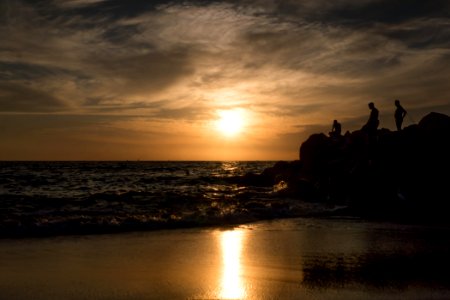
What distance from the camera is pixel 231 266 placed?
354 inches

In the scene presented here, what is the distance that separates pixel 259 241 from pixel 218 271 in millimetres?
3597

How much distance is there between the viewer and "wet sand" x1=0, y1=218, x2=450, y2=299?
23.8ft

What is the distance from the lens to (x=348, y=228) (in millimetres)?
14375

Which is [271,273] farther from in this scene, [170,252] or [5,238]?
[5,238]

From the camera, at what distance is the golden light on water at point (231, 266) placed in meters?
7.14

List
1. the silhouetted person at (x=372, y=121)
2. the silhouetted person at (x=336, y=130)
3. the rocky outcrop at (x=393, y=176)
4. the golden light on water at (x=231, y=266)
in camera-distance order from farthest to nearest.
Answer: the silhouetted person at (x=336, y=130) → the silhouetted person at (x=372, y=121) → the rocky outcrop at (x=393, y=176) → the golden light on water at (x=231, y=266)

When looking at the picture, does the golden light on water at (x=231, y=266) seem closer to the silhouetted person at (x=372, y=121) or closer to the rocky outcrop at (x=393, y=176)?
the rocky outcrop at (x=393, y=176)

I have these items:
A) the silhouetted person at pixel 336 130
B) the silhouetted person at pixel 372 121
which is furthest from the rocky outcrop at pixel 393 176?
the silhouetted person at pixel 336 130

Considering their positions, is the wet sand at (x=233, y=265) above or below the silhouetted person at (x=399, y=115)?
below

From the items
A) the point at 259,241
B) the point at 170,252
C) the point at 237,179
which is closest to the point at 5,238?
the point at 170,252

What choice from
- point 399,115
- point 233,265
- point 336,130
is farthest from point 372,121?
point 233,265

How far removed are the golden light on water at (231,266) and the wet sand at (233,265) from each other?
0.02 m

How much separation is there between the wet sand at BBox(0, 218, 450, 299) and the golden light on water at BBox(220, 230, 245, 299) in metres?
0.02

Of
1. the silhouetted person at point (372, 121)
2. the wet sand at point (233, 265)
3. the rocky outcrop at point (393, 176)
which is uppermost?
the silhouetted person at point (372, 121)
